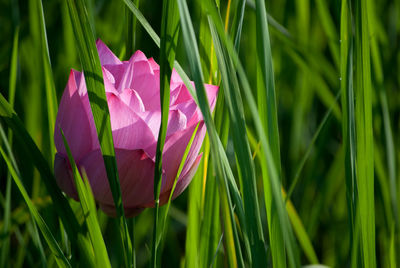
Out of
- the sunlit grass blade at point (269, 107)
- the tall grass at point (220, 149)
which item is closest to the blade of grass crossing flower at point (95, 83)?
the tall grass at point (220, 149)

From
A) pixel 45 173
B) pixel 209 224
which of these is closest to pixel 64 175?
pixel 45 173

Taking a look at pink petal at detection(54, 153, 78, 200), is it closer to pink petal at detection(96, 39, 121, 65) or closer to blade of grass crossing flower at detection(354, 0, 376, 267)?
pink petal at detection(96, 39, 121, 65)

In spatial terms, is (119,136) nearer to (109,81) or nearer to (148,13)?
(109,81)

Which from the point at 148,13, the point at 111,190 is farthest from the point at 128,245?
the point at 148,13

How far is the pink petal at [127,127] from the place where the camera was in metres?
0.34

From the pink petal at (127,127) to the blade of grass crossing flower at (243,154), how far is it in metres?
0.07

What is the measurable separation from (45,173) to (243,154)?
0.43ft

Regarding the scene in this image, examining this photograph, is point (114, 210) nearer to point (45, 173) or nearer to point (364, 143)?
point (45, 173)

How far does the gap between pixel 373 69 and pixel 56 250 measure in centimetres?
50

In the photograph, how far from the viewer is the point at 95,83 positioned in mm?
316

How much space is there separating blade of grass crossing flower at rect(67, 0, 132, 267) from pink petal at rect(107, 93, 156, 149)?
0.02 m

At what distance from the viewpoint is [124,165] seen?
35cm

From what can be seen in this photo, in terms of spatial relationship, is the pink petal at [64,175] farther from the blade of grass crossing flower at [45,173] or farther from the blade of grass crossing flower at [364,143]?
the blade of grass crossing flower at [364,143]

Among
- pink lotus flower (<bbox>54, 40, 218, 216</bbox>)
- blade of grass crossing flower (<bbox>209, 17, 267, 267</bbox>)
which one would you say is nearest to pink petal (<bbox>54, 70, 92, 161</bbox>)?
pink lotus flower (<bbox>54, 40, 218, 216</bbox>)
